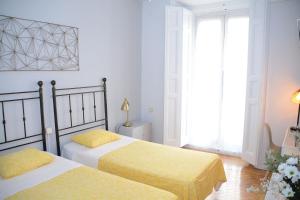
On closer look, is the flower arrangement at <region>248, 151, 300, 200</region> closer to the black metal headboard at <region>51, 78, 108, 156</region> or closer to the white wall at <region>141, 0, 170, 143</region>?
the black metal headboard at <region>51, 78, 108, 156</region>

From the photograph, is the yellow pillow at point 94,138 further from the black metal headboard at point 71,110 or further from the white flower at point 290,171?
the white flower at point 290,171

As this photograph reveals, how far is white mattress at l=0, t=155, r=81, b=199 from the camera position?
6.37 feet

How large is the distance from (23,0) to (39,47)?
503 millimetres

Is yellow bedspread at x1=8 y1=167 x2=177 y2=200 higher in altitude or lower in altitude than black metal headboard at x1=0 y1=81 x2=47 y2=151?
lower

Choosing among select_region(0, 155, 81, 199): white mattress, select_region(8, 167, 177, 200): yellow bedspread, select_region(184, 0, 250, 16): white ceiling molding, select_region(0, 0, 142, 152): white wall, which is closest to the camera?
select_region(8, 167, 177, 200): yellow bedspread

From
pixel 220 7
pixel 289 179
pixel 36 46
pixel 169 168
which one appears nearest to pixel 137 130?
→ pixel 169 168

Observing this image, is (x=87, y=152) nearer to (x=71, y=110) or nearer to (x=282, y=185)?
(x=71, y=110)

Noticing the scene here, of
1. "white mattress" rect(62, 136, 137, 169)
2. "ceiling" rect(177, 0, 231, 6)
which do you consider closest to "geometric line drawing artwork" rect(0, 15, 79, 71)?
"white mattress" rect(62, 136, 137, 169)

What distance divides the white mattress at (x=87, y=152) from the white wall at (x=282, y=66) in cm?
231

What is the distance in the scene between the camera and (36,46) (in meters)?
2.72

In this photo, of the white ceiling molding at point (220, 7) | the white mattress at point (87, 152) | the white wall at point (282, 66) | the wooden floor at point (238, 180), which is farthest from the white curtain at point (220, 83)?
the white mattress at point (87, 152)

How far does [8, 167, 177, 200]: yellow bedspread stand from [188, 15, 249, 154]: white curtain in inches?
109

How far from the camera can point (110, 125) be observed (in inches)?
152

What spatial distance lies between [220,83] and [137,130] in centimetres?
176
